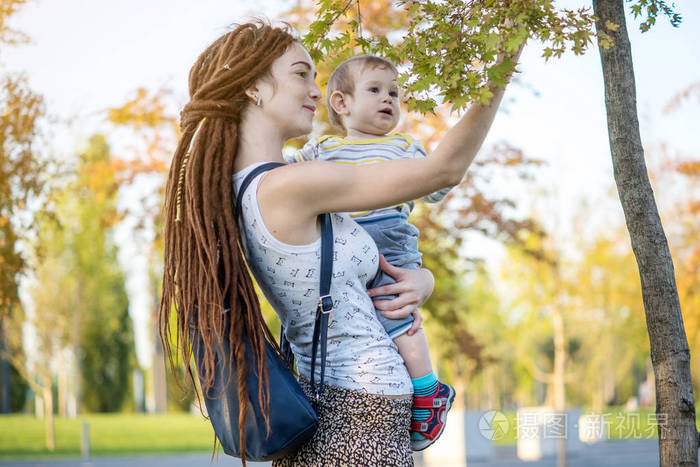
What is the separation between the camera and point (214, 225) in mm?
2064

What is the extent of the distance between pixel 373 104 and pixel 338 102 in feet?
0.65

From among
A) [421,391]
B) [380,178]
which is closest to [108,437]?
[421,391]

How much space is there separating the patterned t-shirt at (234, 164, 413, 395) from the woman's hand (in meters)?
0.13

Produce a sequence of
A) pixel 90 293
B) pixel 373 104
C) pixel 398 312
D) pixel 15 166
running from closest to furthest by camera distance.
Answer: pixel 398 312, pixel 373 104, pixel 15 166, pixel 90 293

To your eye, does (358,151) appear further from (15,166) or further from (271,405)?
(15,166)

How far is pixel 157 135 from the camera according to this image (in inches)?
404

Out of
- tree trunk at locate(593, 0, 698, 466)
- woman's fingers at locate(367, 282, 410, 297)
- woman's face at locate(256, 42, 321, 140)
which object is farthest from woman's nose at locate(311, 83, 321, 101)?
tree trunk at locate(593, 0, 698, 466)

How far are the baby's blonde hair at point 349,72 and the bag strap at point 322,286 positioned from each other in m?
0.98

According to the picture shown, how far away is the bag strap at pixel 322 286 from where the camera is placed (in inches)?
79.4

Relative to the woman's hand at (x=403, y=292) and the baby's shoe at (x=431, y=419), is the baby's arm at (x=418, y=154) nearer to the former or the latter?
the woman's hand at (x=403, y=292)

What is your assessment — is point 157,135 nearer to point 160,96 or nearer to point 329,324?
point 160,96

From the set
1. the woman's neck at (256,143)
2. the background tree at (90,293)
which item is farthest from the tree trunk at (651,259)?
the background tree at (90,293)

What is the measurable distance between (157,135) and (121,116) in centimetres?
56

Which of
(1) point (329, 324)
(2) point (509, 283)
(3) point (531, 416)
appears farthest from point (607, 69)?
(2) point (509, 283)
